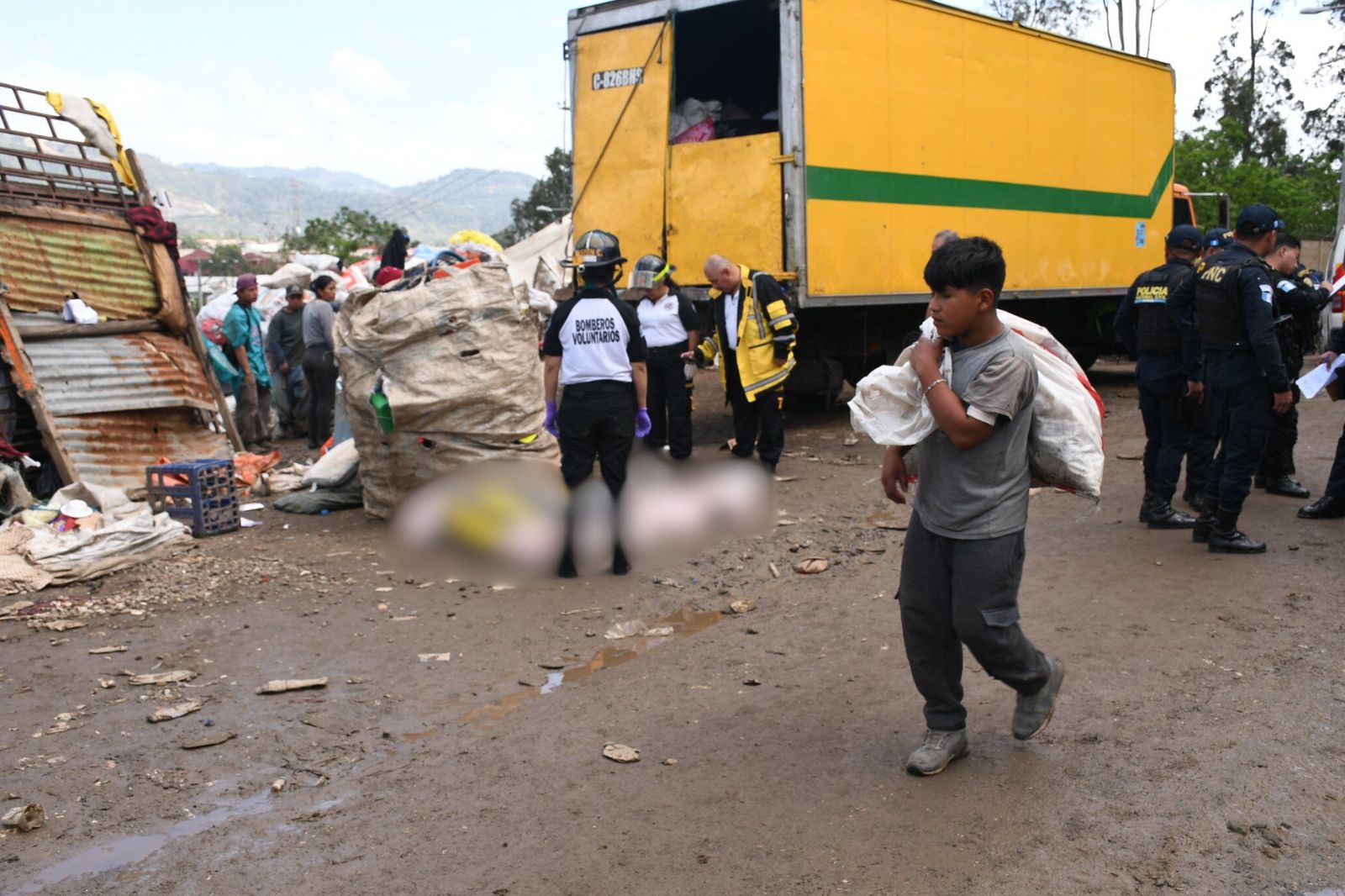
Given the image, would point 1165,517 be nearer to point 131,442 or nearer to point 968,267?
point 968,267

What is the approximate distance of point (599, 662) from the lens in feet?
16.3

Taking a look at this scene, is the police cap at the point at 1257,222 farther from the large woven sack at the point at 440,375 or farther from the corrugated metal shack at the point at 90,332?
the corrugated metal shack at the point at 90,332

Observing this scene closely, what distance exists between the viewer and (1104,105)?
12523 mm

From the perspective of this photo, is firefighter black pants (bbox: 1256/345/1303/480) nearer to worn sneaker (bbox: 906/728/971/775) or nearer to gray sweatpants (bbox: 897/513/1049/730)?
gray sweatpants (bbox: 897/513/1049/730)

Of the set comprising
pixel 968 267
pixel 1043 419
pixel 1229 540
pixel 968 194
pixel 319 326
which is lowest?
pixel 1229 540

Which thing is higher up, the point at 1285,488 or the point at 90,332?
the point at 90,332

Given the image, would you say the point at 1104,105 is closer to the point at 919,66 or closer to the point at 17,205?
the point at 919,66

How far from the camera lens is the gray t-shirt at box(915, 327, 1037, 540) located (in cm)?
317

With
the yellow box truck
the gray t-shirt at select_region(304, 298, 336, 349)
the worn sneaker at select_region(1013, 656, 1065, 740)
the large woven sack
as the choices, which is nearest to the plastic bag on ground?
the worn sneaker at select_region(1013, 656, 1065, 740)

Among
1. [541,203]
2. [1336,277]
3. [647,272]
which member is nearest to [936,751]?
[647,272]

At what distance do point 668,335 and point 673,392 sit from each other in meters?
0.44

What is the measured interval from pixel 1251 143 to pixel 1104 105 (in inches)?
1074

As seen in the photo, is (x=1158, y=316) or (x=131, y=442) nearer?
(x=1158, y=316)

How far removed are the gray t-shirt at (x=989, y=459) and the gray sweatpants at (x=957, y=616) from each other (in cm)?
6
